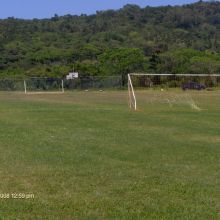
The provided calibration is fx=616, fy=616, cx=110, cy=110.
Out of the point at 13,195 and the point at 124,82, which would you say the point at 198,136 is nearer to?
the point at 13,195

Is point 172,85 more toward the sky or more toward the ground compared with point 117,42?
more toward the ground

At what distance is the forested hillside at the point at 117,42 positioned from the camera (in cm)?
10031

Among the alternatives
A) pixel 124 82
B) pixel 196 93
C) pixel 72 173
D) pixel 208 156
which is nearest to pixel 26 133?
pixel 208 156

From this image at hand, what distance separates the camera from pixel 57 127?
2041 centimetres

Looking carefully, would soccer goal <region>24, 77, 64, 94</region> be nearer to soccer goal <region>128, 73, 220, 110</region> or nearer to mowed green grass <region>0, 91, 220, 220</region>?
soccer goal <region>128, 73, 220, 110</region>

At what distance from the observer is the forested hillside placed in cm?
10031

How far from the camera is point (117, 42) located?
141 metres
